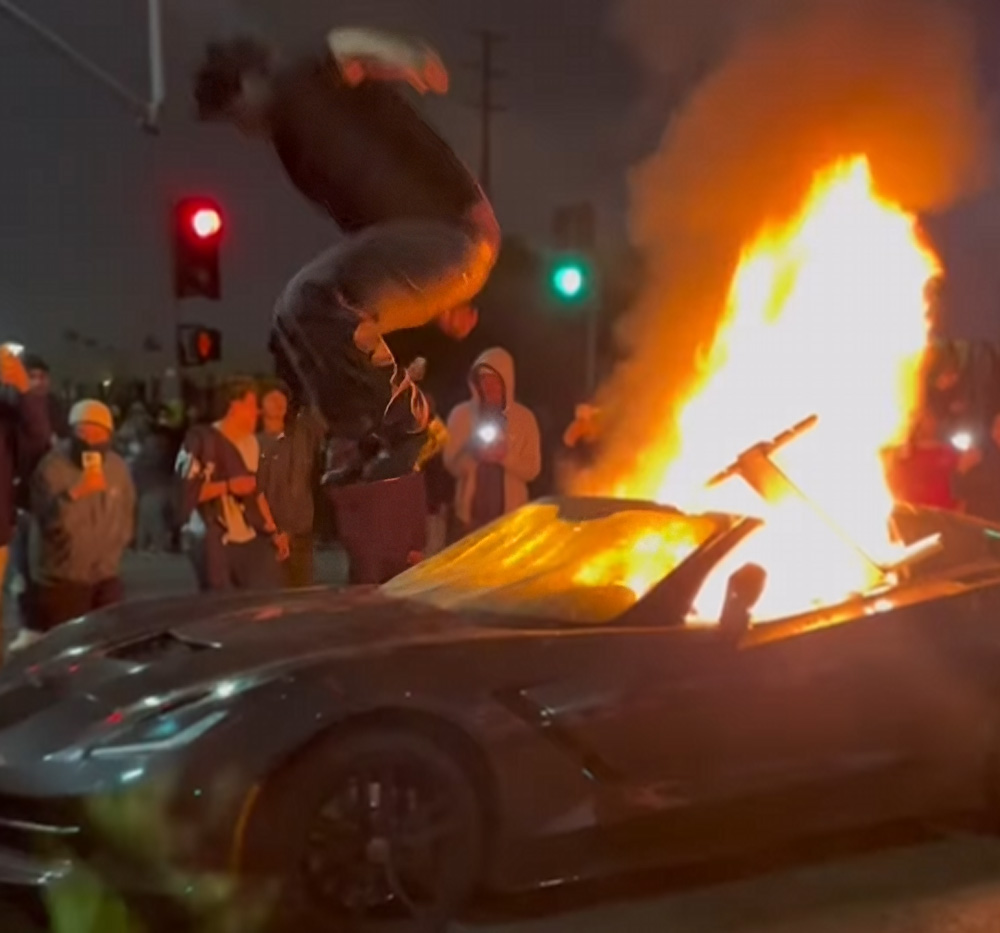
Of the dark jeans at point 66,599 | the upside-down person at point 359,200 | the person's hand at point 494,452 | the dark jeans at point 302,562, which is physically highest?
the dark jeans at point 66,599

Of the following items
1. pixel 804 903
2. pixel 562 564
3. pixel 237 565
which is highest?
pixel 237 565

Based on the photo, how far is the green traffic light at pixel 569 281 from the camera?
7.79 meters

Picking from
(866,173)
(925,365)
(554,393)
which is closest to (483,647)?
(866,173)

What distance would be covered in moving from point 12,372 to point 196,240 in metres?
2.92

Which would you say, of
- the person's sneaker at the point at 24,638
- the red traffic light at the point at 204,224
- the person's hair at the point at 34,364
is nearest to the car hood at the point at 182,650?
the person's sneaker at the point at 24,638

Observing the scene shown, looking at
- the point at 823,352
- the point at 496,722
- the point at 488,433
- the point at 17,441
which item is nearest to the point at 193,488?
the point at 17,441

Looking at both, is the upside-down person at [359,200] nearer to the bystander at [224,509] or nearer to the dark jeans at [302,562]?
the dark jeans at [302,562]

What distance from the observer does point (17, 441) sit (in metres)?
8.38

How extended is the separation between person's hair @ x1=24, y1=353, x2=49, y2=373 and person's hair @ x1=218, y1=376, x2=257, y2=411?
132cm

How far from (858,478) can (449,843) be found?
7.69ft

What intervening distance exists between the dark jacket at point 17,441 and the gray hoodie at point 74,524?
0.10m

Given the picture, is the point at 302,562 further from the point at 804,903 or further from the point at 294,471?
the point at 804,903

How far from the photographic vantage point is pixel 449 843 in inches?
178

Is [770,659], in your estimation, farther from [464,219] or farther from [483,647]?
[464,219]
